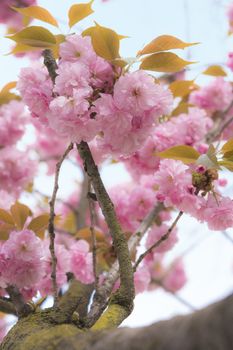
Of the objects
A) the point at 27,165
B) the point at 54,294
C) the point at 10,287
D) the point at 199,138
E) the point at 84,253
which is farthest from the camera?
the point at 27,165

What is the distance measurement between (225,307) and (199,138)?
1.52 m

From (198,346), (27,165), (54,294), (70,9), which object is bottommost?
(198,346)

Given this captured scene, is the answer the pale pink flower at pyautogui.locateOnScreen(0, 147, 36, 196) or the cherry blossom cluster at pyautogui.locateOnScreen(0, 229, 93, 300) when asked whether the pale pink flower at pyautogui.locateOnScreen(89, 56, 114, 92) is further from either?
the pale pink flower at pyautogui.locateOnScreen(0, 147, 36, 196)

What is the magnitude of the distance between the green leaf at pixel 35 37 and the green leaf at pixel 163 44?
23 cm

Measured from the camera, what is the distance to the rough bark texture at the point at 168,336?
47cm

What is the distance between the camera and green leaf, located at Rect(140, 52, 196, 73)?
1.20 m

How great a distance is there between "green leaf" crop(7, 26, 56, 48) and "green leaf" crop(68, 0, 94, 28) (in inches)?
3.8

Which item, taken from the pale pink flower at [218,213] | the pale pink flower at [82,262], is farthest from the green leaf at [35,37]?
the pale pink flower at [82,262]

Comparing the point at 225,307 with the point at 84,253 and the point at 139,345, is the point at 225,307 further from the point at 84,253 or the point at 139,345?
the point at 84,253

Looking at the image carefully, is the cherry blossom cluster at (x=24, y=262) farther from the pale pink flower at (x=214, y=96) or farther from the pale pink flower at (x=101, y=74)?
the pale pink flower at (x=214, y=96)

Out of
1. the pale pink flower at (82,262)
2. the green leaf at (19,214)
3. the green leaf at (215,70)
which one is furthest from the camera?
the green leaf at (215,70)

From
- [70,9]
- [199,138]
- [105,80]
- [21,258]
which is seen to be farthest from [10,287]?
A: [199,138]

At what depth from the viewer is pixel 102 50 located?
3.81 feet

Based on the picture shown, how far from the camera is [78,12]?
1.29 metres
